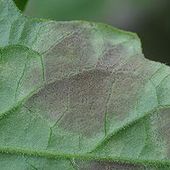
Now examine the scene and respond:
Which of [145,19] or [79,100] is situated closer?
[79,100]

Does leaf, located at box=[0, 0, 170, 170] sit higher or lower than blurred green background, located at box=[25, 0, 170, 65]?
higher

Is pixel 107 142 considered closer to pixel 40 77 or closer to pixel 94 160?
pixel 94 160

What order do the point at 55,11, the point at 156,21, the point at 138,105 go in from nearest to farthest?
the point at 138,105
the point at 55,11
the point at 156,21

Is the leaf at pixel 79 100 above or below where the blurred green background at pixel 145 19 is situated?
above

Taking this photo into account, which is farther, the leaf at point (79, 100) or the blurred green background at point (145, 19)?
the blurred green background at point (145, 19)

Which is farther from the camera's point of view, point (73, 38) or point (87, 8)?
point (87, 8)

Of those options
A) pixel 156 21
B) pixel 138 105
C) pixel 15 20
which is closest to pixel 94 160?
pixel 138 105

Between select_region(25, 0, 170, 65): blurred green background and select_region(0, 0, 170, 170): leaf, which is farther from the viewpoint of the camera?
select_region(25, 0, 170, 65): blurred green background

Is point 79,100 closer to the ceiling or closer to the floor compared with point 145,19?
closer to the ceiling
